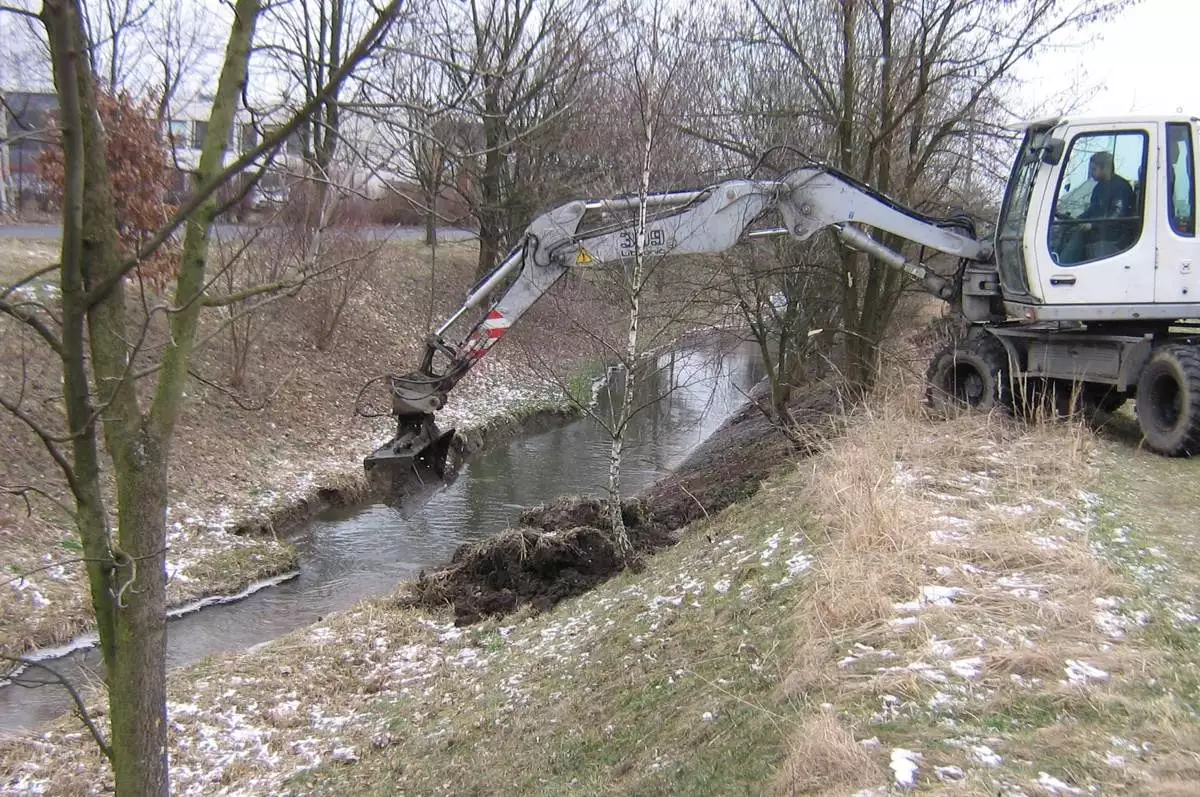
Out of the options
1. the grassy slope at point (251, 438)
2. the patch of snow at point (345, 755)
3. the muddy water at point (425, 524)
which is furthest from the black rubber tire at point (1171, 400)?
the patch of snow at point (345, 755)

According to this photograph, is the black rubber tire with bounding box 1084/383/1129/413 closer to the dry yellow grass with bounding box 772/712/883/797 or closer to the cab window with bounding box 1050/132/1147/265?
the cab window with bounding box 1050/132/1147/265

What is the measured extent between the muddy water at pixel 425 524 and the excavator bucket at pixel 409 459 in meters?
0.21

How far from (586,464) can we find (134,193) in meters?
8.30

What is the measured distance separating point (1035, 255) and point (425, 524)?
8020 millimetres

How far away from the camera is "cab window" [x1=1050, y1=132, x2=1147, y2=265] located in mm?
7891

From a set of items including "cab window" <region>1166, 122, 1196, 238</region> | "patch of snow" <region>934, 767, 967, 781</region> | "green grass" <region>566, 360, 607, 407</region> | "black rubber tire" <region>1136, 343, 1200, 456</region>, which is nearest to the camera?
"patch of snow" <region>934, 767, 967, 781</region>

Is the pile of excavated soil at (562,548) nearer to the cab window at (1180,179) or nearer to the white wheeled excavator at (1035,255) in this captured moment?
the white wheeled excavator at (1035,255)

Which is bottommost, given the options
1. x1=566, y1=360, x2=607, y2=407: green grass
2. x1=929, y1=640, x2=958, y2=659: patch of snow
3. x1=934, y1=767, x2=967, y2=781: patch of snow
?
x1=934, y1=767, x2=967, y2=781: patch of snow

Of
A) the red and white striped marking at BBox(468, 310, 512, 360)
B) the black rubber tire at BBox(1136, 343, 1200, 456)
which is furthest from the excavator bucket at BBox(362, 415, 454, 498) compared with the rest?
the black rubber tire at BBox(1136, 343, 1200, 456)

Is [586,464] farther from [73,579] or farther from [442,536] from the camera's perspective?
[73,579]

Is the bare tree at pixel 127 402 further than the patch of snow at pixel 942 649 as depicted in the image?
No

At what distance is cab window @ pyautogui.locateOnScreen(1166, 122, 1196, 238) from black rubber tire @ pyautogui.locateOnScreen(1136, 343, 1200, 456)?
41.2 inches

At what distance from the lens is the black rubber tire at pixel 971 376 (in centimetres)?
933

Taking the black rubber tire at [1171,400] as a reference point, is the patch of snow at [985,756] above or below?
below
